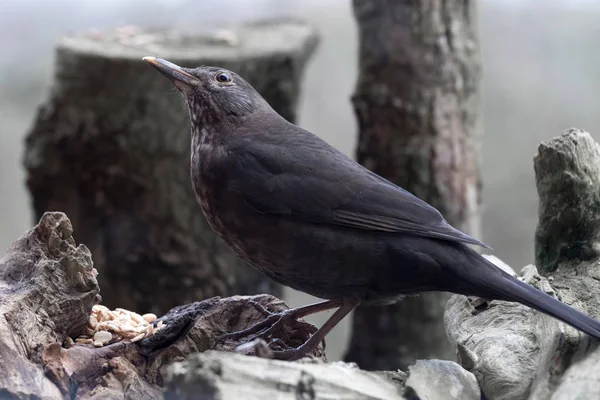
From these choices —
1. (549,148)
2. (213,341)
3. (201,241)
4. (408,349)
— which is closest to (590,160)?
(549,148)

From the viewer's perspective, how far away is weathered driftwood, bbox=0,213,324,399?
257 cm

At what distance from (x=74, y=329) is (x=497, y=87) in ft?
32.2

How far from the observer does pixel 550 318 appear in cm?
278

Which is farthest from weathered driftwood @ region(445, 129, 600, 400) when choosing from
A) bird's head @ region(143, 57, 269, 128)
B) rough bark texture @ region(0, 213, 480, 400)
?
bird's head @ region(143, 57, 269, 128)

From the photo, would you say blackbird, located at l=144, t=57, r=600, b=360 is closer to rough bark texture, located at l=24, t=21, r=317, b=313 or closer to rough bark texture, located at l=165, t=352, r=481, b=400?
rough bark texture, located at l=165, t=352, r=481, b=400

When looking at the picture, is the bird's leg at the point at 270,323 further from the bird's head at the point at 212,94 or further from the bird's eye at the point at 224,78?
the bird's eye at the point at 224,78

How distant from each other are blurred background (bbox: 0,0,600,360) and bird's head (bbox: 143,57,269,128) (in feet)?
22.3

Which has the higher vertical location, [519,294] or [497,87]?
[497,87]

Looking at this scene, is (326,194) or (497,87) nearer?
(326,194)

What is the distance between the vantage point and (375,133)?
5336mm

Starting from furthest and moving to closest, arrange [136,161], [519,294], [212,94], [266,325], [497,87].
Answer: [497,87] < [136,161] < [212,94] < [266,325] < [519,294]

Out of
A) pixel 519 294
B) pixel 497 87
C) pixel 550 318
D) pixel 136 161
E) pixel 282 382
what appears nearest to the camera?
pixel 282 382

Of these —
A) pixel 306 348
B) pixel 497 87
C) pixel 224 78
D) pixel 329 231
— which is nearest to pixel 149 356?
pixel 306 348

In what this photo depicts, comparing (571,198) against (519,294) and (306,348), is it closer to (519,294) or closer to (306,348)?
(519,294)
